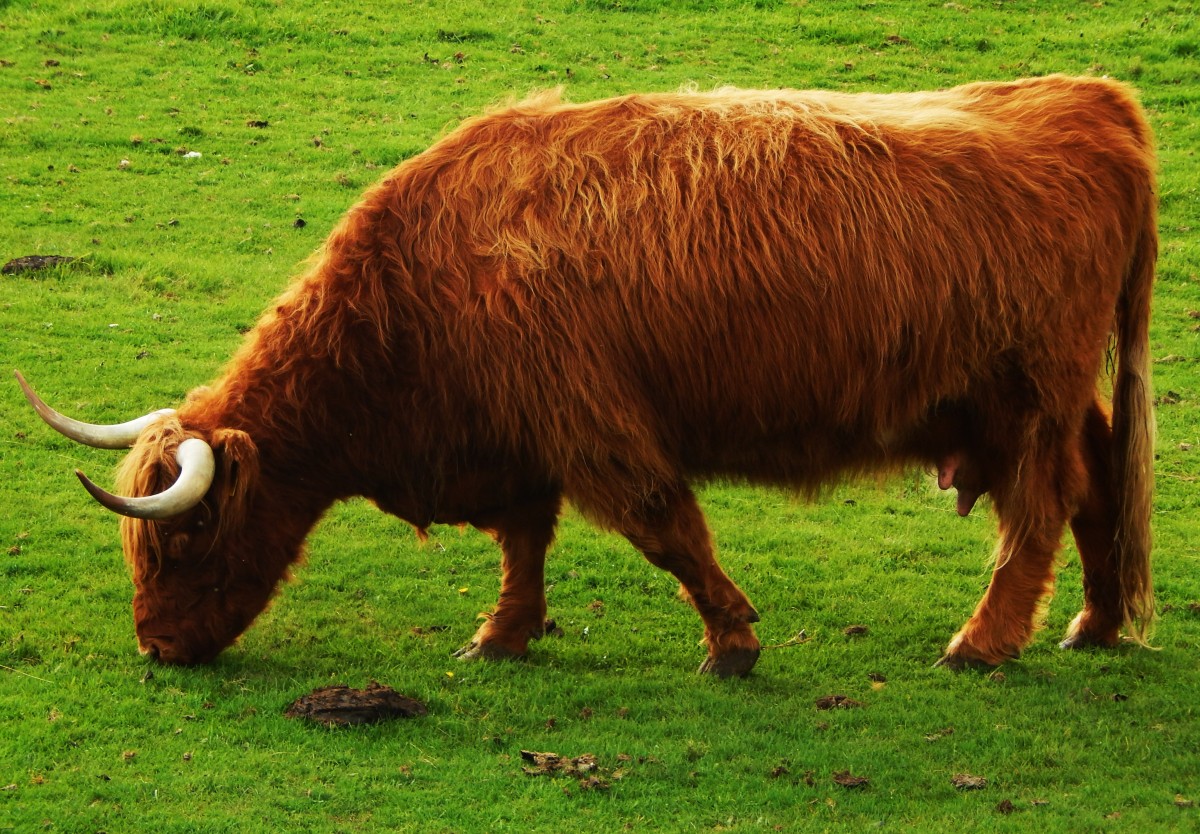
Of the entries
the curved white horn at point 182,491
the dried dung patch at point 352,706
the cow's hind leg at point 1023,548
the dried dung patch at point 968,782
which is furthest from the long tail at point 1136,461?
the curved white horn at point 182,491

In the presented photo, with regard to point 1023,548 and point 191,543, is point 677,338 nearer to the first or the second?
point 1023,548

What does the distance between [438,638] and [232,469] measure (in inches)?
54.3

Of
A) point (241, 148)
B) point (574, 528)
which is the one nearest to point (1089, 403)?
point (574, 528)

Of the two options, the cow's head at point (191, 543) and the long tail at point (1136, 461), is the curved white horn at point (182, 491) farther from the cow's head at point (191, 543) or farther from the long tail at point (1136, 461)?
the long tail at point (1136, 461)

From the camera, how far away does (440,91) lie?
48.3 ft

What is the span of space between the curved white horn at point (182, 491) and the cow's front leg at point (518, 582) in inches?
53.7

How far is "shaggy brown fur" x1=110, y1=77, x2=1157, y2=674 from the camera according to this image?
5.78 m

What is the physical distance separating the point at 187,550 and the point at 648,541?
76.0 inches

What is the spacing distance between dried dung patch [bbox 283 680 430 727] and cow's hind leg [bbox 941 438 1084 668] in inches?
97.7

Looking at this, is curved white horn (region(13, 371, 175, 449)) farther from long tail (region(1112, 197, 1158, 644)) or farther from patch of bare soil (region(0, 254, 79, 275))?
patch of bare soil (region(0, 254, 79, 275))

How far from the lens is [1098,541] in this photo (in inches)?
260

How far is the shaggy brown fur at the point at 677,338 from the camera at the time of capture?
5.78m

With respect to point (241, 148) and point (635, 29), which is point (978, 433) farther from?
point (635, 29)

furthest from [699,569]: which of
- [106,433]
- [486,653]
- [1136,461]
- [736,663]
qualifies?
[106,433]
